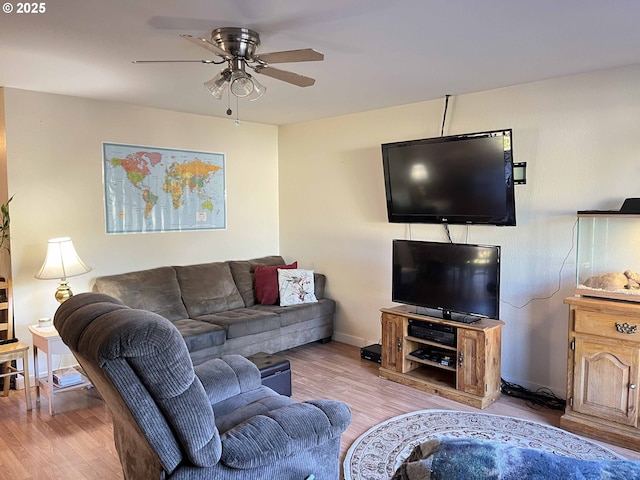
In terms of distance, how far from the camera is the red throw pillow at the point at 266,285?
16.1 ft

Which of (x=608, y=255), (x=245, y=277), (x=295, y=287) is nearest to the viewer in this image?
(x=608, y=255)

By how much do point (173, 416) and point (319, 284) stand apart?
11.5 ft

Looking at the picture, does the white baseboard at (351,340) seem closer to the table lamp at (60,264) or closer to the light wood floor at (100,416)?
the light wood floor at (100,416)

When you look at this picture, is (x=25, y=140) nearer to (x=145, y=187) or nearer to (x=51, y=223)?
(x=51, y=223)

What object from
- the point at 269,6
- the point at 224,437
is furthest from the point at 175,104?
the point at 224,437

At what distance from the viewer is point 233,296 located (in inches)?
190

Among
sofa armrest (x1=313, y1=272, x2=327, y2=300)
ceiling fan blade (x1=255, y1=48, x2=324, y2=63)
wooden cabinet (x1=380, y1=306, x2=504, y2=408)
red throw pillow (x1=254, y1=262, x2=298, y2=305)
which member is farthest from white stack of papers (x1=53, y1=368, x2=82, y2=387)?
ceiling fan blade (x1=255, y1=48, x2=324, y2=63)

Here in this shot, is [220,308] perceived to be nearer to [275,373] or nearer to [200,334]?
[200,334]

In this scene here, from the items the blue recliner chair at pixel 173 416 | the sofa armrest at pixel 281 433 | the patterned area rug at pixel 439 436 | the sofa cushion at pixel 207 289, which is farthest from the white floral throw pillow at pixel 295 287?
the sofa armrest at pixel 281 433

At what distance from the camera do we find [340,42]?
8.77ft

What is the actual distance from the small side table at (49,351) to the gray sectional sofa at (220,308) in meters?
0.62

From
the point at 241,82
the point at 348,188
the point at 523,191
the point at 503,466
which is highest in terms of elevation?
the point at 241,82

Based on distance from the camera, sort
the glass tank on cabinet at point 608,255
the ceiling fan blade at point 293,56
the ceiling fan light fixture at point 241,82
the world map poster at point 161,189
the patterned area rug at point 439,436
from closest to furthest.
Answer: the ceiling fan blade at point 293,56 → the ceiling fan light fixture at point 241,82 → the patterned area rug at point 439,436 → the glass tank on cabinet at point 608,255 → the world map poster at point 161,189

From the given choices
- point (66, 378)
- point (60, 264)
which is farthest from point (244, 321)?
point (60, 264)
